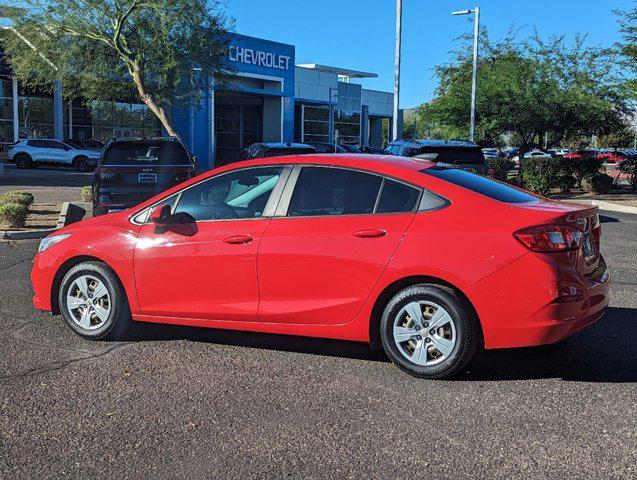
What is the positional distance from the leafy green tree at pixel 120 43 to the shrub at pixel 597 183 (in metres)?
13.9

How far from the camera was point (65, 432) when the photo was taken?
3.99 meters

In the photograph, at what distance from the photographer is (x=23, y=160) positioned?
37.4 m

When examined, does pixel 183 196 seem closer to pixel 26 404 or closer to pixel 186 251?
pixel 186 251

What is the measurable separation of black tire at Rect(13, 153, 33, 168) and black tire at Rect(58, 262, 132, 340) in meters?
34.7

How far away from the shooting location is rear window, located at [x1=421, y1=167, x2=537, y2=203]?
16.5 ft

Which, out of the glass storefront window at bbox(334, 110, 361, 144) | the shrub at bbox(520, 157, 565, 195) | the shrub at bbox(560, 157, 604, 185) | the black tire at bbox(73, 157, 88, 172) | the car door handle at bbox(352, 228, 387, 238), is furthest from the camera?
the glass storefront window at bbox(334, 110, 361, 144)

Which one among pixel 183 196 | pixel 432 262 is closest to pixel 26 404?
pixel 183 196

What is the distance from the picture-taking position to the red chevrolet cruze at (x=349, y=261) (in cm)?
461

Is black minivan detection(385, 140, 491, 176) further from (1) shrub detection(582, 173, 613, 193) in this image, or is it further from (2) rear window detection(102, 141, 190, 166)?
(1) shrub detection(582, 173, 613, 193)

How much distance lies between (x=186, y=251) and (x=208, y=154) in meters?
36.9

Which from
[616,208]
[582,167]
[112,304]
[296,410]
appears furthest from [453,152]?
[582,167]

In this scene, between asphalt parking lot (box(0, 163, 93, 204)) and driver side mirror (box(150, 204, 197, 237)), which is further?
asphalt parking lot (box(0, 163, 93, 204))

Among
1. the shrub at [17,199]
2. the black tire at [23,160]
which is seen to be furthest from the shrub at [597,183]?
the black tire at [23,160]

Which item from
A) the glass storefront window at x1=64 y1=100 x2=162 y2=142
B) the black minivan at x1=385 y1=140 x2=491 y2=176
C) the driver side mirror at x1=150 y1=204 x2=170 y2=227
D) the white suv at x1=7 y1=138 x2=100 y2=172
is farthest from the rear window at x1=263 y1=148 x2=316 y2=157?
the glass storefront window at x1=64 y1=100 x2=162 y2=142
